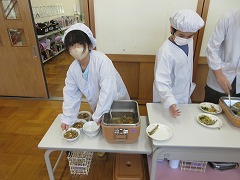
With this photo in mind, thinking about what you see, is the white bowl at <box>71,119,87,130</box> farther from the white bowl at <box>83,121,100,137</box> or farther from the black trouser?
the black trouser

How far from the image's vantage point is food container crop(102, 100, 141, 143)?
1013 millimetres

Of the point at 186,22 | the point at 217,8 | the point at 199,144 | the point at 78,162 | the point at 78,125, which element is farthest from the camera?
the point at 217,8

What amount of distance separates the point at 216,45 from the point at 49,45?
3.76 metres

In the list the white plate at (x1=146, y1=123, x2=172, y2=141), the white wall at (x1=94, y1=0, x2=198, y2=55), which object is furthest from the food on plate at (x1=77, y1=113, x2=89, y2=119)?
the white wall at (x1=94, y1=0, x2=198, y2=55)

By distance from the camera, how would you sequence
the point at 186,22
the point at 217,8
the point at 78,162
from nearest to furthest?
the point at 186,22, the point at 78,162, the point at 217,8

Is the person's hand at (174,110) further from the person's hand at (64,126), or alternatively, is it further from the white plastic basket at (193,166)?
the person's hand at (64,126)

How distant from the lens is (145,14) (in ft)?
6.68

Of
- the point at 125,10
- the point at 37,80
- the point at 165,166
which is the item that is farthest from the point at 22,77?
the point at 165,166

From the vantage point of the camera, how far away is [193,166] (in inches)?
52.7

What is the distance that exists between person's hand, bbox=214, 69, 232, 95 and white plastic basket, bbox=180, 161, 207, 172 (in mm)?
564

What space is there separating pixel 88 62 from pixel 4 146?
140 cm

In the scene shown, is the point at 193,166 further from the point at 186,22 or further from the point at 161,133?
the point at 186,22

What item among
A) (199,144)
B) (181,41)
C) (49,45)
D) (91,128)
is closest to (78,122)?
(91,128)

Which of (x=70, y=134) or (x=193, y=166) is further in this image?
(x=193, y=166)
